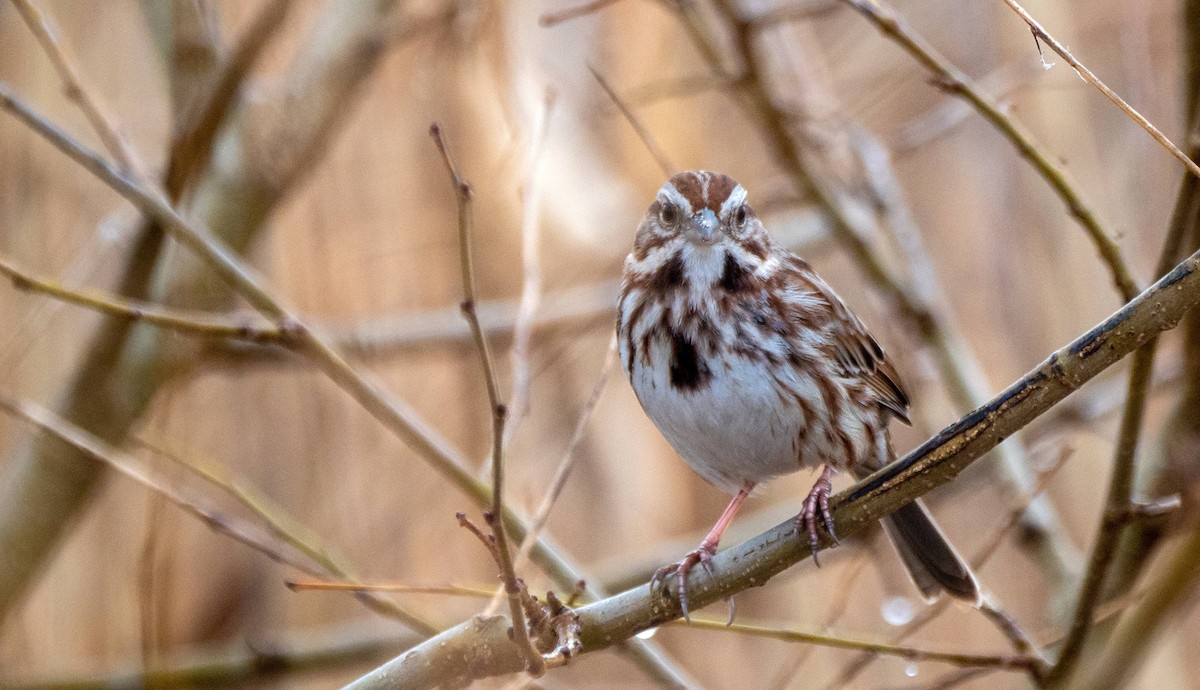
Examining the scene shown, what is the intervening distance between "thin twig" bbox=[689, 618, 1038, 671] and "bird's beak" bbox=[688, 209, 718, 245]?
0.88 meters

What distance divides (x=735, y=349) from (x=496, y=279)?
147 inches

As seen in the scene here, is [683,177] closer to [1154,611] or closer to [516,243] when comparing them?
[1154,611]

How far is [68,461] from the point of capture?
11.0ft

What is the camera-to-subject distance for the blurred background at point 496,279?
350 centimetres

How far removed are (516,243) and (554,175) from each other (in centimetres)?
46

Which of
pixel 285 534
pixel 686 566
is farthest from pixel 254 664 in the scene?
pixel 686 566

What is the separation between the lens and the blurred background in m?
3.50

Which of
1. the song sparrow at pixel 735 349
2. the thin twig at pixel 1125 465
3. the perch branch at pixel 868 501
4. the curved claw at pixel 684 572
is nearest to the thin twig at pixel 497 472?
the perch branch at pixel 868 501

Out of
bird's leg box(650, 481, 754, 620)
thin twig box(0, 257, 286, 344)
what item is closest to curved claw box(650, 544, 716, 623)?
bird's leg box(650, 481, 754, 620)

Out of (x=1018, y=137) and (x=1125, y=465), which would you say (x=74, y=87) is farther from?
(x=1125, y=465)

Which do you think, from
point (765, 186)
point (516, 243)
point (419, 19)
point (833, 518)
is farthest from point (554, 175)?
point (833, 518)

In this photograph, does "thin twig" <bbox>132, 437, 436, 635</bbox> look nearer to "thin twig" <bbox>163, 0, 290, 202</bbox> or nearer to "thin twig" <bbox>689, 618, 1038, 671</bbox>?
"thin twig" <bbox>689, 618, 1038, 671</bbox>

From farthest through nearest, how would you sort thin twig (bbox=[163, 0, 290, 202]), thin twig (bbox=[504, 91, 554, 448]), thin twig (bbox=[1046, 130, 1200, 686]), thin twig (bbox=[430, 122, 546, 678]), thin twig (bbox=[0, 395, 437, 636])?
thin twig (bbox=[163, 0, 290, 202])
thin twig (bbox=[504, 91, 554, 448])
thin twig (bbox=[0, 395, 437, 636])
thin twig (bbox=[1046, 130, 1200, 686])
thin twig (bbox=[430, 122, 546, 678])

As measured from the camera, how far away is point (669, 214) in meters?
2.96
